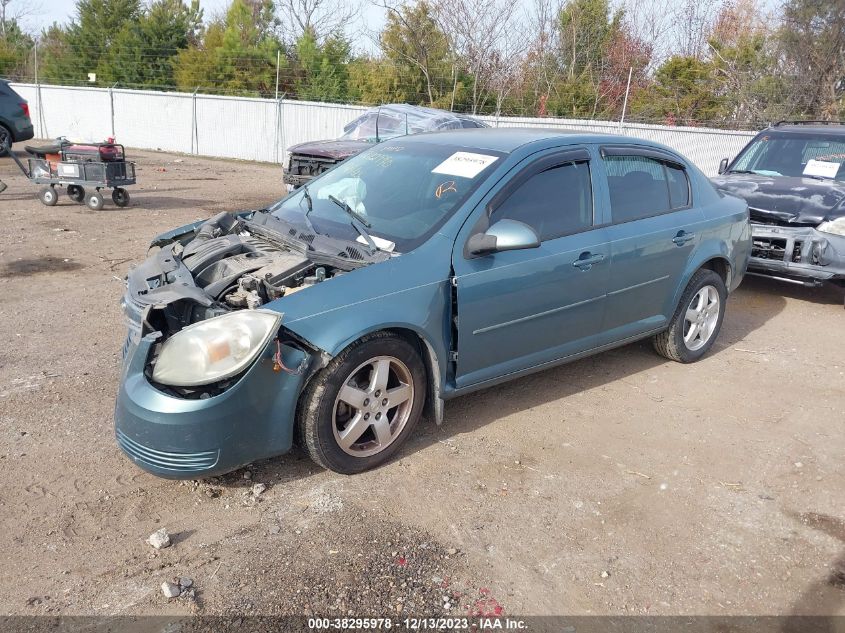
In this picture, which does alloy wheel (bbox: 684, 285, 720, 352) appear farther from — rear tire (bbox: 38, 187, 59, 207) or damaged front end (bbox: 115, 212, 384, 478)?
rear tire (bbox: 38, 187, 59, 207)

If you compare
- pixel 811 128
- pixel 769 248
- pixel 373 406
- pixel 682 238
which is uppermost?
pixel 811 128

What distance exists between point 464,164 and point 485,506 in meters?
2.03

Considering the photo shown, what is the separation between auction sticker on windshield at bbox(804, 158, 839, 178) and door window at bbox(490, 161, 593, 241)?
4.77m

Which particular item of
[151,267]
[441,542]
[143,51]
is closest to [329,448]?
[441,542]

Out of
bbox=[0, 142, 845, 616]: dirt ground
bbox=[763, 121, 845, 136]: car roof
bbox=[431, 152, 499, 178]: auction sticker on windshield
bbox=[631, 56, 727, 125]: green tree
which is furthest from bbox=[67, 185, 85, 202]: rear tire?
bbox=[631, 56, 727, 125]: green tree

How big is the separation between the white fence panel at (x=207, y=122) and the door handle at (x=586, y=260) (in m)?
14.8

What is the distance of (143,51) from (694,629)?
3393 cm

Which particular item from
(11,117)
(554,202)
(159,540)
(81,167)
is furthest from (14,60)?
(159,540)

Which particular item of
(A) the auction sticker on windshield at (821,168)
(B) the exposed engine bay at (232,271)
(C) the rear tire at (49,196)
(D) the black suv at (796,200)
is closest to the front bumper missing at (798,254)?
(D) the black suv at (796,200)

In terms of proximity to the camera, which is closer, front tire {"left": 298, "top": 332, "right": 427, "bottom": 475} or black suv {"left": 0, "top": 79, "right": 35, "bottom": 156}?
front tire {"left": 298, "top": 332, "right": 427, "bottom": 475}

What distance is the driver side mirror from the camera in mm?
3996

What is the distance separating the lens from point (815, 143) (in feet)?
27.7

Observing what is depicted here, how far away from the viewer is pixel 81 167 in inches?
426

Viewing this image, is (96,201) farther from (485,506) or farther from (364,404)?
(485,506)
